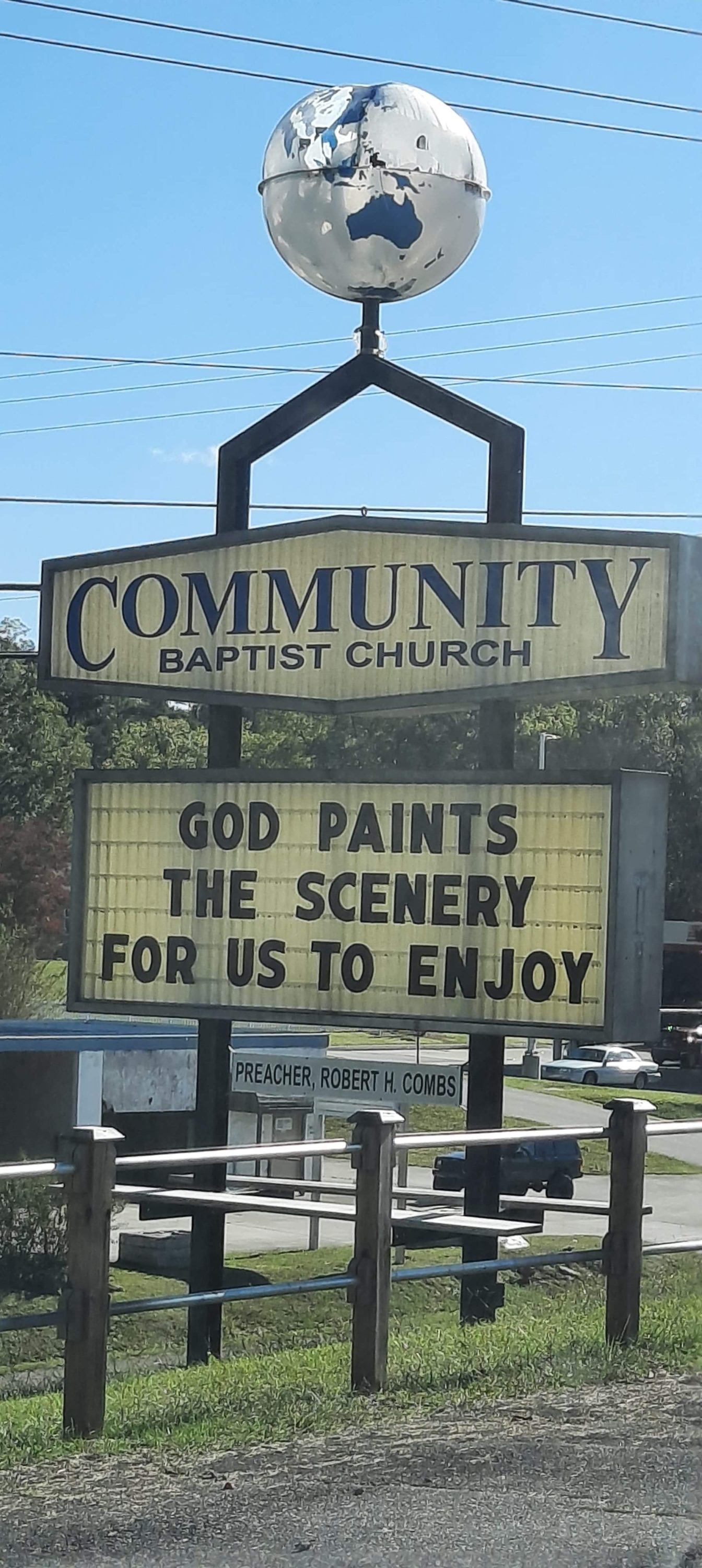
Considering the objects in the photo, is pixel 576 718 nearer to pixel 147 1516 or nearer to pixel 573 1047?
pixel 573 1047

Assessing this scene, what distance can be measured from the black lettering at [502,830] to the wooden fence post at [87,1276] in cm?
330

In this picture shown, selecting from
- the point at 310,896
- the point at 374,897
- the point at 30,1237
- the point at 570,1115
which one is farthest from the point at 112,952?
the point at 570,1115

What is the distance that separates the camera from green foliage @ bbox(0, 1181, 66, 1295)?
63.3 ft

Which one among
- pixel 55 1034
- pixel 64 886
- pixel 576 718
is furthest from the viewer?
pixel 576 718

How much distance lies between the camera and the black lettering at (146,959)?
9.70 metres

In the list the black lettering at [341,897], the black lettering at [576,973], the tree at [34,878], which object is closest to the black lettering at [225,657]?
the black lettering at [341,897]

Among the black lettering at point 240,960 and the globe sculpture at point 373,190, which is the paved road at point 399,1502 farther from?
the globe sculpture at point 373,190

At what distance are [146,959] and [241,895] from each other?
0.67 m

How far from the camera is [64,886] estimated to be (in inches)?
2272

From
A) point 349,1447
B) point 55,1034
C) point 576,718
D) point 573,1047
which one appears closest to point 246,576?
point 349,1447

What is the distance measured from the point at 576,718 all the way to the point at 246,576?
2867 inches

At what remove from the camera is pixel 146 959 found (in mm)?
9719

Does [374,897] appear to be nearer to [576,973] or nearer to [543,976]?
[543,976]

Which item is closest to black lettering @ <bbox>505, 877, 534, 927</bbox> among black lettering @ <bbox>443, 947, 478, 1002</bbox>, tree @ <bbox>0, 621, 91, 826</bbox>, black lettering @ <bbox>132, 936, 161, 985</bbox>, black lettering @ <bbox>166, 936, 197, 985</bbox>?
black lettering @ <bbox>443, 947, 478, 1002</bbox>
